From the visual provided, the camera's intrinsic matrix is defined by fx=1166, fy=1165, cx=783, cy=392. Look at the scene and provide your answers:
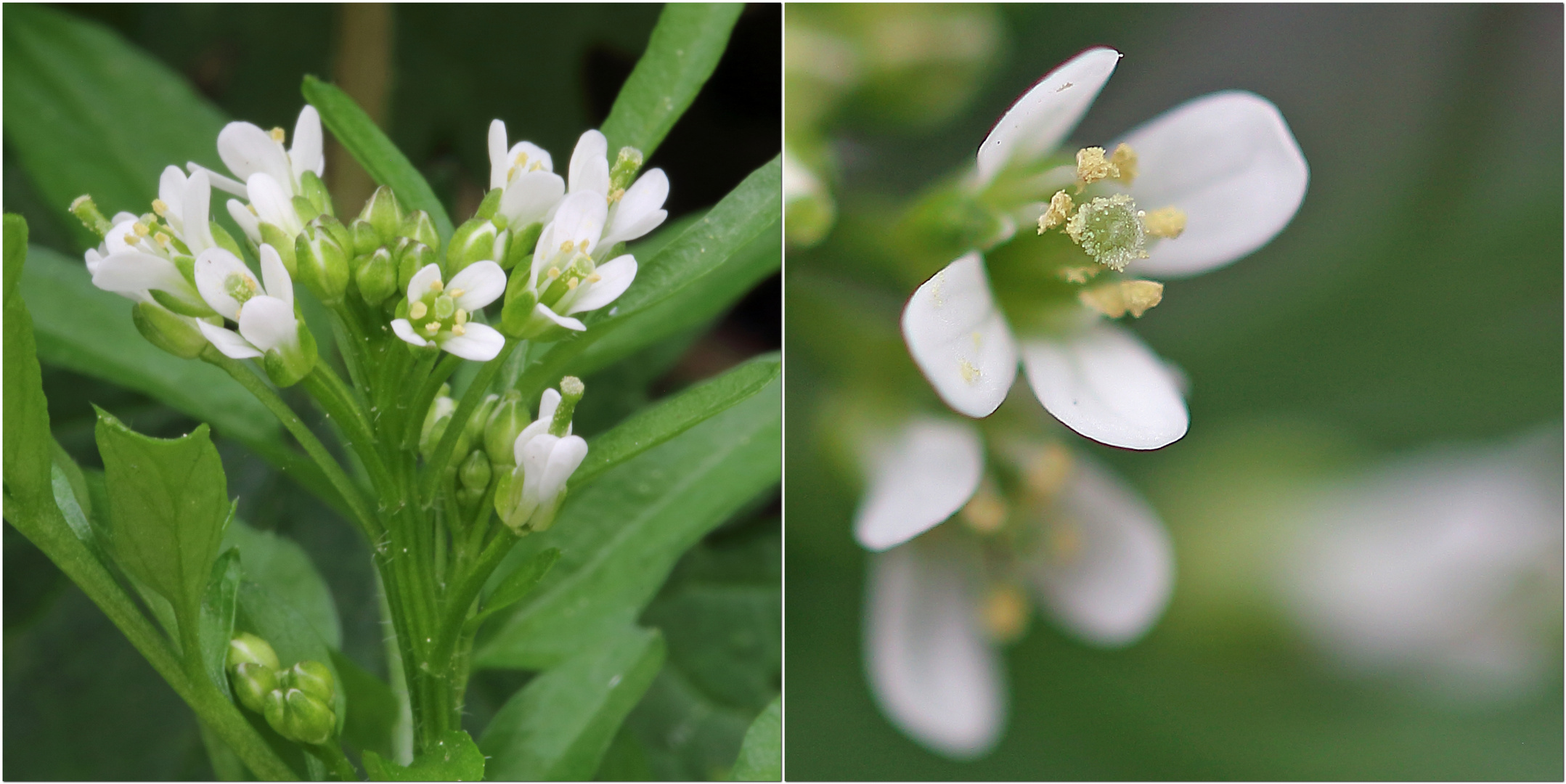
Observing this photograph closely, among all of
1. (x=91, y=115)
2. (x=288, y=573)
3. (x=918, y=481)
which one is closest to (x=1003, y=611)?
(x=918, y=481)

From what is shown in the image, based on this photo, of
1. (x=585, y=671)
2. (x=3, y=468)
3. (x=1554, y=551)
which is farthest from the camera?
(x=1554, y=551)

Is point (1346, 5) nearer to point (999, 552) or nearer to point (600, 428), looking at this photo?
point (999, 552)

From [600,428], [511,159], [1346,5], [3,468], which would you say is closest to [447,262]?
[511,159]

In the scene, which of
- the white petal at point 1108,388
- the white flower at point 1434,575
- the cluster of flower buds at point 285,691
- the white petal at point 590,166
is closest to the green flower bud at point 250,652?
the cluster of flower buds at point 285,691

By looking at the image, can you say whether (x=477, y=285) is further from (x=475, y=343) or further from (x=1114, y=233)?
(x=1114, y=233)

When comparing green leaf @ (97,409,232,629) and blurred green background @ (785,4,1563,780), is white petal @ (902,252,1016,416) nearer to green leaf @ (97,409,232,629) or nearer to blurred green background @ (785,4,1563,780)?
blurred green background @ (785,4,1563,780)

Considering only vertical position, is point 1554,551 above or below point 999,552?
above

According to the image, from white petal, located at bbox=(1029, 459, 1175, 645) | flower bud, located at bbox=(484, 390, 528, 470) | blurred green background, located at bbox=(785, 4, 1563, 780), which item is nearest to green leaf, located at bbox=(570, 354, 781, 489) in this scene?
flower bud, located at bbox=(484, 390, 528, 470)
